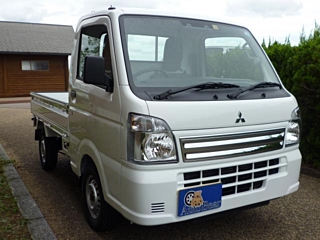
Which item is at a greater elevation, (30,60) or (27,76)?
(30,60)

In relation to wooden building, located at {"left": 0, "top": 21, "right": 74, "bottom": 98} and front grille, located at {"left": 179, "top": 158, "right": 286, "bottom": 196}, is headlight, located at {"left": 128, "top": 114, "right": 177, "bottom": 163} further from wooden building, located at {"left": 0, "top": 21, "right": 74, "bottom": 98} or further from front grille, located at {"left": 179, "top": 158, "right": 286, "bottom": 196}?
wooden building, located at {"left": 0, "top": 21, "right": 74, "bottom": 98}

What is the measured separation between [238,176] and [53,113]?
2.92m

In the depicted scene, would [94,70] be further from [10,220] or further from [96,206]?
[10,220]

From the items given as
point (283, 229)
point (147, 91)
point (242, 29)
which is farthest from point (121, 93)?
point (283, 229)

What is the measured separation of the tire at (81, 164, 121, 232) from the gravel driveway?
0.12 m

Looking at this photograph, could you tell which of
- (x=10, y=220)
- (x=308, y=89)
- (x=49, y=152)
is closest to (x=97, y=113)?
(x=10, y=220)

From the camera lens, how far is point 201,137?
2584mm

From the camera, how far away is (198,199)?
255 centimetres

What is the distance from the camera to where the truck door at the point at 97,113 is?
2.77 metres

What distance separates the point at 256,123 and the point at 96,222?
1780mm

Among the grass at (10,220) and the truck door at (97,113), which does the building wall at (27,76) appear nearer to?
the grass at (10,220)

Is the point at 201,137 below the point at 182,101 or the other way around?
below

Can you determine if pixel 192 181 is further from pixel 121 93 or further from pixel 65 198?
pixel 65 198

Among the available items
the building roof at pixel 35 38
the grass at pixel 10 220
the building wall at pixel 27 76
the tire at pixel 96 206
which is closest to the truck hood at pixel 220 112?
the tire at pixel 96 206
